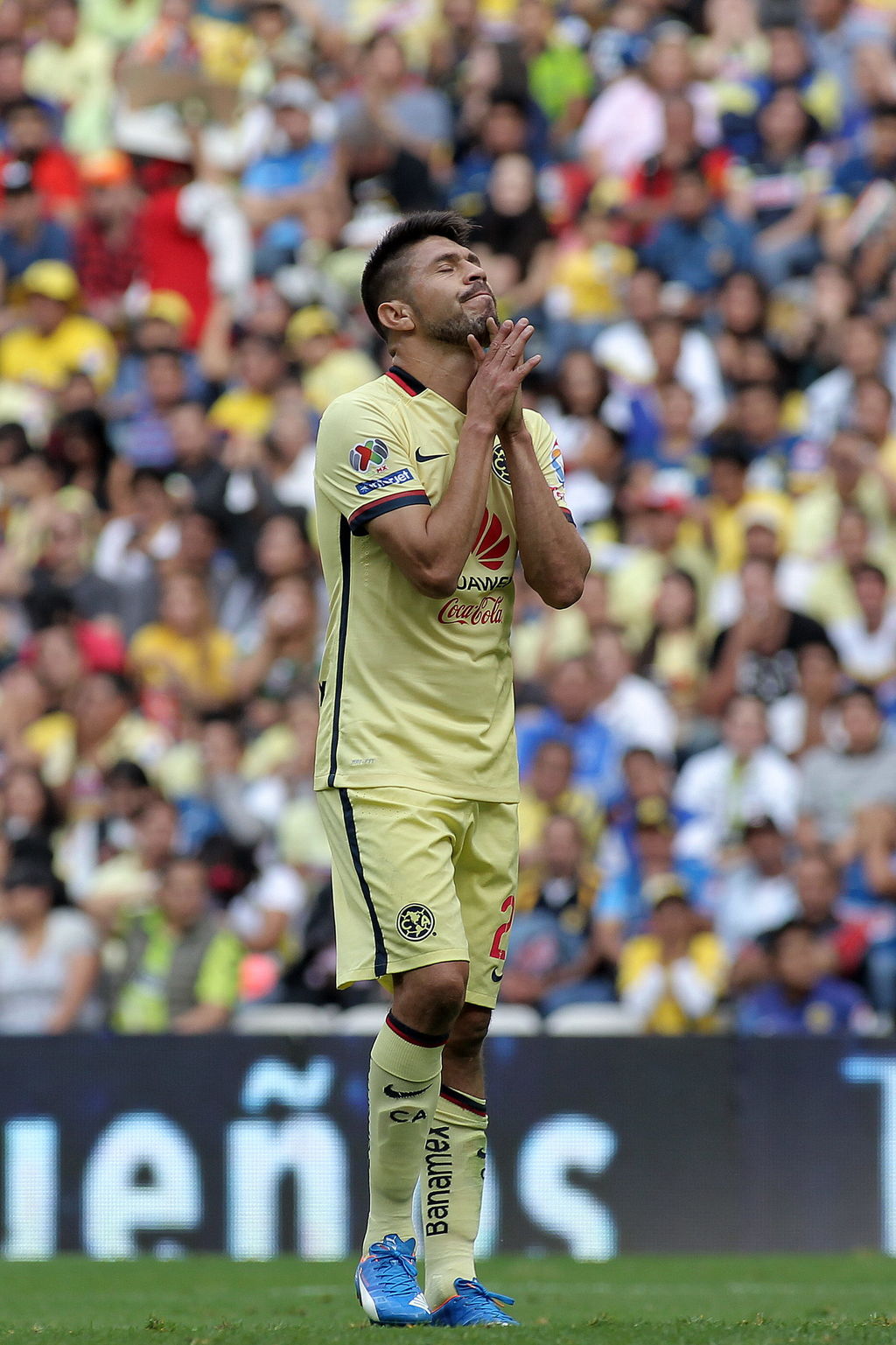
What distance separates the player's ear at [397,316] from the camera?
5160 millimetres

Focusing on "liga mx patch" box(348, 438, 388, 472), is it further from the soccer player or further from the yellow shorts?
the yellow shorts

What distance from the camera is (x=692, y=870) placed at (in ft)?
34.5

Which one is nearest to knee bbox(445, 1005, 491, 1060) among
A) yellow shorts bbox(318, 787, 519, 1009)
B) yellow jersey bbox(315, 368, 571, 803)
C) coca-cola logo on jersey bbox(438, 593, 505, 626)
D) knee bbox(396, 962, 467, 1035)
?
yellow shorts bbox(318, 787, 519, 1009)

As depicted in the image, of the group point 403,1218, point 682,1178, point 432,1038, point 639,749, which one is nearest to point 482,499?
point 432,1038

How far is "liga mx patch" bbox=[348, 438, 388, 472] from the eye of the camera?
194 inches

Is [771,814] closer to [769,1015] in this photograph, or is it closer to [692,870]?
[692,870]

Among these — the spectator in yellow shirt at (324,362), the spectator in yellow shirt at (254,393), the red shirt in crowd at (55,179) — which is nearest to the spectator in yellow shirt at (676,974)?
the spectator in yellow shirt at (324,362)

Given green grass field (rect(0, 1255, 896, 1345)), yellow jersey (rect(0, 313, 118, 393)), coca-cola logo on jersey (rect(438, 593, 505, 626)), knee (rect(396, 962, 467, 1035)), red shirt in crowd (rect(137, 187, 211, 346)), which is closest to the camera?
green grass field (rect(0, 1255, 896, 1345))

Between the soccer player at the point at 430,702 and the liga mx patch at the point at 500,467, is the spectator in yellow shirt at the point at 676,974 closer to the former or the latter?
the soccer player at the point at 430,702

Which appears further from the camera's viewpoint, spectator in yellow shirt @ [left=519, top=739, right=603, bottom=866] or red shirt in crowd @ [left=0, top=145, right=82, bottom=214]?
red shirt in crowd @ [left=0, top=145, right=82, bottom=214]

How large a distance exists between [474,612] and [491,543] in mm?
180

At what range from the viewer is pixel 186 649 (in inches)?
480

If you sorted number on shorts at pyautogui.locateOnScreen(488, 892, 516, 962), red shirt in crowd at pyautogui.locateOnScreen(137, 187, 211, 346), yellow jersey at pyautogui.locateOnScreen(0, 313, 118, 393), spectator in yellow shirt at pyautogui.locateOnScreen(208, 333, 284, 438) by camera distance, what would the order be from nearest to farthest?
1. number on shorts at pyautogui.locateOnScreen(488, 892, 516, 962)
2. spectator in yellow shirt at pyautogui.locateOnScreen(208, 333, 284, 438)
3. yellow jersey at pyautogui.locateOnScreen(0, 313, 118, 393)
4. red shirt in crowd at pyautogui.locateOnScreen(137, 187, 211, 346)

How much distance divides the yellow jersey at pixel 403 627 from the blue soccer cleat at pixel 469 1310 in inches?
47.3
